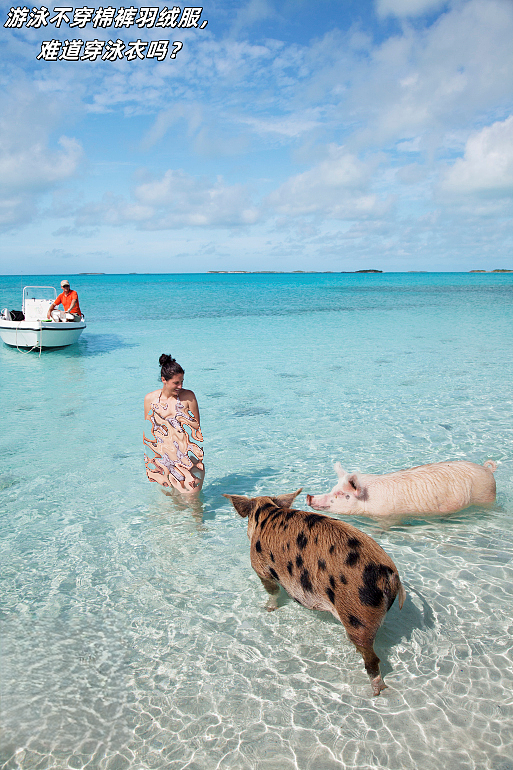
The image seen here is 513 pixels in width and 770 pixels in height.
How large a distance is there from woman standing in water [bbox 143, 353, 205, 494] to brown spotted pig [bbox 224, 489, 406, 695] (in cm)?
198

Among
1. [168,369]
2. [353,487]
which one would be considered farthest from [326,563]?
[168,369]

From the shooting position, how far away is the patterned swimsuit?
538cm

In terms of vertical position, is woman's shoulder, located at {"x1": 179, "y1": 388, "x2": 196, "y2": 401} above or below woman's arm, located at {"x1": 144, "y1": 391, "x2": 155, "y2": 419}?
above

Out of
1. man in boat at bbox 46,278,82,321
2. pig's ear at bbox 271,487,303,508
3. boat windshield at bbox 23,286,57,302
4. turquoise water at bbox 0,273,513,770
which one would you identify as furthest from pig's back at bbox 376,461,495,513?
boat windshield at bbox 23,286,57,302

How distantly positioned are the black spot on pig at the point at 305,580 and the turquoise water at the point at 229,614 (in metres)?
0.67

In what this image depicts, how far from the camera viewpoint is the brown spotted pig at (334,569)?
294 centimetres

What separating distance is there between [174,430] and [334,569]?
111 inches

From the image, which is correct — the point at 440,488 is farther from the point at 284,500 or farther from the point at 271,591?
the point at 271,591

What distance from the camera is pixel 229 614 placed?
13.2 feet

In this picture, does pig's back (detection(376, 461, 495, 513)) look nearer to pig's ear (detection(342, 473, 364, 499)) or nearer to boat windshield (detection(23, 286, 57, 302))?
pig's ear (detection(342, 473, 364, 499))

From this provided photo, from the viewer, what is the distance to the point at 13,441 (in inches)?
324

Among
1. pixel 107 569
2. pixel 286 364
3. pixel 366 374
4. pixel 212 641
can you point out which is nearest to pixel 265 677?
pixel 212 641

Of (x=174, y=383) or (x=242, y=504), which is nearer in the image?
(x=242, y=504)

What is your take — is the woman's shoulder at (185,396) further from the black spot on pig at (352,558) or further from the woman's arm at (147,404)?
the black spot on pig at (352,558)
